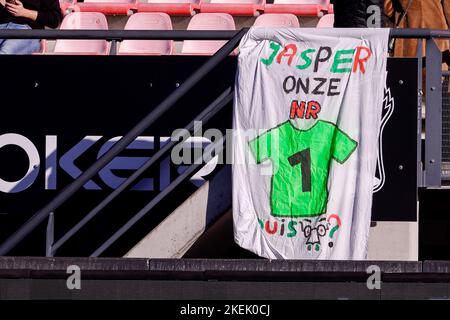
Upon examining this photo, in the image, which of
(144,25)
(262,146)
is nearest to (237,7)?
(144,25)

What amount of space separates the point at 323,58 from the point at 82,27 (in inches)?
182

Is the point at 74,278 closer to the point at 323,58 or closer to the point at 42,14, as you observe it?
the point at 323,58

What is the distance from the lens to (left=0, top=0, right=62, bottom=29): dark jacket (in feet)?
28.9

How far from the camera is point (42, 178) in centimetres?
671

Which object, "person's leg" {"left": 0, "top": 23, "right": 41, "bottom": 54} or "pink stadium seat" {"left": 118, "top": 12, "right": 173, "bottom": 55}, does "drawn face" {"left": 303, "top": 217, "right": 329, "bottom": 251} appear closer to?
"person's leg" {"left": 0, "top": 23, "right": 41, "bottom": 54}

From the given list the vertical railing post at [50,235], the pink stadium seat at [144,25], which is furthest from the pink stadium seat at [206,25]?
the vertical railing post at [50,235]

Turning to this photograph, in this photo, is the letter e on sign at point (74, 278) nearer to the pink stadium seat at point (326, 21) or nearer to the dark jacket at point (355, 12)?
the dark jacket at point (355, 12)

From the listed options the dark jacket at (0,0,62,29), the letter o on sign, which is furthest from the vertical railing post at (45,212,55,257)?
the dark jacket at (0,0,62,29)

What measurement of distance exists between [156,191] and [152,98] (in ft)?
1.80

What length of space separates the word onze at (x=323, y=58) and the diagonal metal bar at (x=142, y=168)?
1.14 feet

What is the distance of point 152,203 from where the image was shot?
6.45m

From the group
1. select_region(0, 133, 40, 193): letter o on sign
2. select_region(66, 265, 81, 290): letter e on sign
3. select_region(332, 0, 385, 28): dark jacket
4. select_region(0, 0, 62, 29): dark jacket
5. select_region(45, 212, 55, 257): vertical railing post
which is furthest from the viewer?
select_region(0, 0, 62, 29): dark jacket
